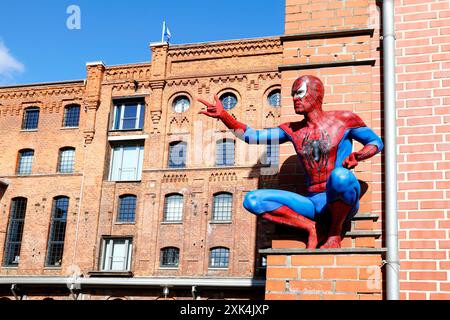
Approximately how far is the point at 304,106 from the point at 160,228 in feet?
87.0

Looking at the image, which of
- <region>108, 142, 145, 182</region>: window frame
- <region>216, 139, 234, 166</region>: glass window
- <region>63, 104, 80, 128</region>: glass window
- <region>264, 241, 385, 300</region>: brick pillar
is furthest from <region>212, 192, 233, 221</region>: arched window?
<region>264, 241, 385, 300</region>: brick pillar

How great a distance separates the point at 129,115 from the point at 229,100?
19.9 feet

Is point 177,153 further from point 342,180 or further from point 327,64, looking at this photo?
point 342,180

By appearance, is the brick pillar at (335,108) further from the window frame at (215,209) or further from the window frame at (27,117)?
the window frame at (27,117)

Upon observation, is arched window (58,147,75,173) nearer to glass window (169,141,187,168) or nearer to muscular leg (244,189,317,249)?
glass window (169,141,187,168)

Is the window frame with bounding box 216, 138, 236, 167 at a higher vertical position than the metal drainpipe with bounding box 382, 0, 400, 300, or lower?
higher

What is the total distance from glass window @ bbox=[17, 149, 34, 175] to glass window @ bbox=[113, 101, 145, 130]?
553cm

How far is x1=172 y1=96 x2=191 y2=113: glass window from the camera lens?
3278cm

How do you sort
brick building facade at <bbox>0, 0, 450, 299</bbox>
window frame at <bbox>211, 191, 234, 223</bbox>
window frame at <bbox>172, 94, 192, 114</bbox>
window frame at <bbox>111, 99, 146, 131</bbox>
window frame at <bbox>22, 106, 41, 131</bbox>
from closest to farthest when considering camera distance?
brick building facade at <bbox>0, 0, 450, 299</bbox> < window frame at <bbox>211, 191, 234, 223</bbox> < window frame at <bbox>172, 94, 192, 114</bbox> < window frame at <bbox>111, 99, 146, 131</bbox> < window frame at <bbox>22, 106, 41, 131</bbox>

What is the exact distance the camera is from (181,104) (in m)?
33.1

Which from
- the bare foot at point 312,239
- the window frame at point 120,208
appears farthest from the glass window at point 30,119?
the bare foot at point 312,239

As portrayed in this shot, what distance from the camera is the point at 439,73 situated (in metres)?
5.57
